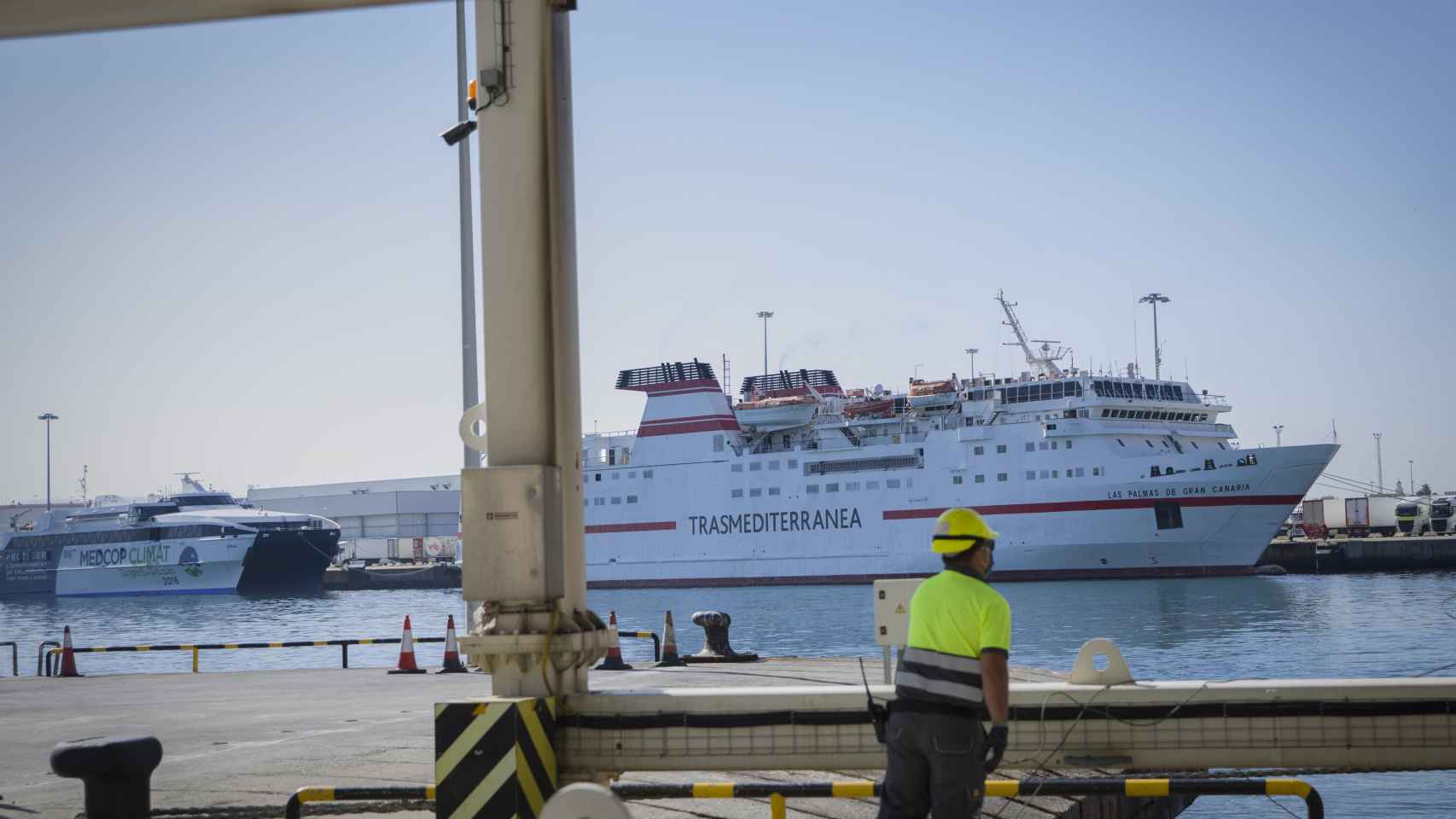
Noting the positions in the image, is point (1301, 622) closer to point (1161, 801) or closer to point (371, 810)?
point (1161, 801)

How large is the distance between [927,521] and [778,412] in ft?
30.5

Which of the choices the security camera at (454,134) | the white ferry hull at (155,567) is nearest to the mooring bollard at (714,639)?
the security camera at (454,134)

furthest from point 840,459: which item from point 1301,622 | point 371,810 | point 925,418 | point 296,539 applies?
point 371,810

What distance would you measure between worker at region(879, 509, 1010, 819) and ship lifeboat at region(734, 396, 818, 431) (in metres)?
51.3

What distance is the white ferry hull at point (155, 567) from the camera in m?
64.2

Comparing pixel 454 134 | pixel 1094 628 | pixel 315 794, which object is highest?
pixel 454 134

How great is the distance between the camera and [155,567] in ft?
219

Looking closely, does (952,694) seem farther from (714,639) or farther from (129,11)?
(714,639)

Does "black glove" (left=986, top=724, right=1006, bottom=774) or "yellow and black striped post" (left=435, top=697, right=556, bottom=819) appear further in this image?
"yellow and black striped post" (left=435, top=697, right=556, bottom=819)

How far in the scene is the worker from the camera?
3.98m

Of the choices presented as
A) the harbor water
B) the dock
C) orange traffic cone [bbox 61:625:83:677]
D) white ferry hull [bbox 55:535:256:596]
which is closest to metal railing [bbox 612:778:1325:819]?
the dock

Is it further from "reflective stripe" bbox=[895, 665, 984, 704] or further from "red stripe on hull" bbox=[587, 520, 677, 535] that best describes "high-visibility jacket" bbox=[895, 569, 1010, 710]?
"red stripe on hull" bbox=[587, 520, 677, 535]

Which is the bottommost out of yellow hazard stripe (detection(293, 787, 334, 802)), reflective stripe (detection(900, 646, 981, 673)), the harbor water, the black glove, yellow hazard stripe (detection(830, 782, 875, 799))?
the harbor water

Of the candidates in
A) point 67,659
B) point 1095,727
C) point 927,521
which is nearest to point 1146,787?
point 1095,727
